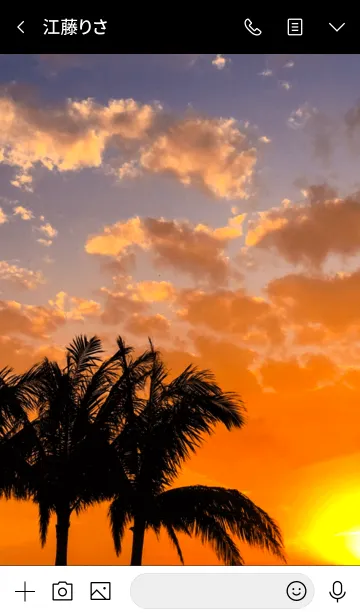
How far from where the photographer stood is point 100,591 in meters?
5.75

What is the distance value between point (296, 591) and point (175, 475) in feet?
47.0

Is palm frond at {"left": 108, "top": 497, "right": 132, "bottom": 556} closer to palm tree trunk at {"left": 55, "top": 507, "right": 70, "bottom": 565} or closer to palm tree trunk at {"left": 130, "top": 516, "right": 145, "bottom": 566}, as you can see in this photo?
palm tree trunk at {"left": 130, "top": 516, "right": 145, "bottom": 566}

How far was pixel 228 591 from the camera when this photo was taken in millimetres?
5555

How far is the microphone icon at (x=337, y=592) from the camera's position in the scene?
5.73 metres

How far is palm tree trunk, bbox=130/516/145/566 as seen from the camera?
20.0m

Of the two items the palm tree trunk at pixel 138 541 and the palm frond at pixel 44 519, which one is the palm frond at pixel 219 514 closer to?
the palm tree trunk at pixel 138 541
